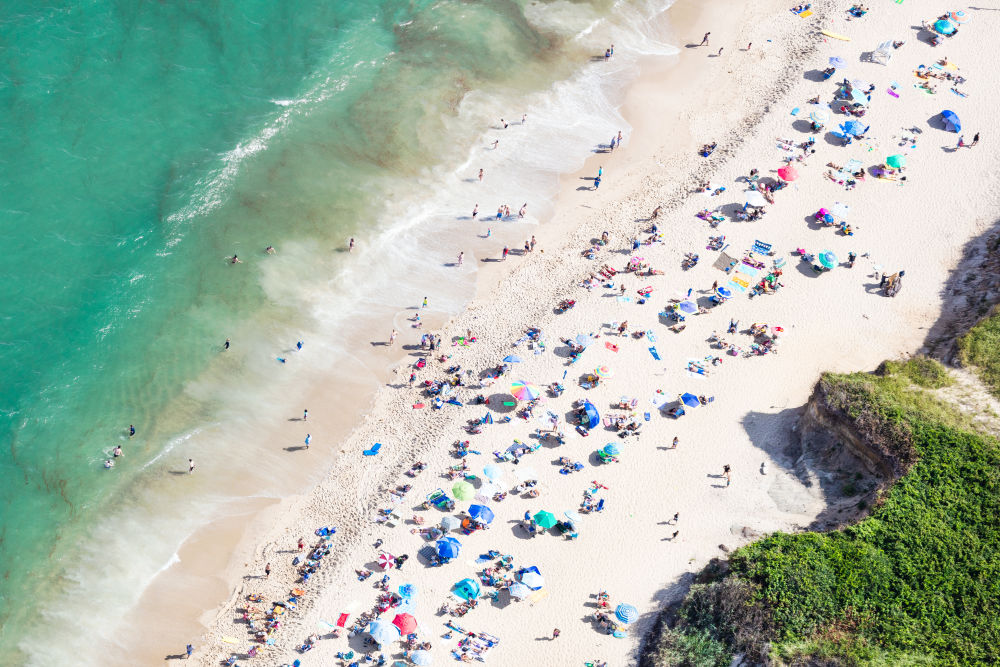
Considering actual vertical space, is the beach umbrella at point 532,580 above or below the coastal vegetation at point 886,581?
below

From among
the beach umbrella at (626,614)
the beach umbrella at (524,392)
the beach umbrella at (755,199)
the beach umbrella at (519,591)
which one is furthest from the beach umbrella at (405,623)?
the beach umbrella at (755,199)

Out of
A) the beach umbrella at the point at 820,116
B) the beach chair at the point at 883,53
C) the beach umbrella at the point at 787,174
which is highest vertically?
the beach chair at the point at 883,53

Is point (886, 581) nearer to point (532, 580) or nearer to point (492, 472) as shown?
point (532, 580)

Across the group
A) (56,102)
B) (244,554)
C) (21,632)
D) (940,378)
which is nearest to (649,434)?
(940,378)

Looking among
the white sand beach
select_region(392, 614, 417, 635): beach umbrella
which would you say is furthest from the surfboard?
select_region(392, 614, 417, 635): beach umbrella

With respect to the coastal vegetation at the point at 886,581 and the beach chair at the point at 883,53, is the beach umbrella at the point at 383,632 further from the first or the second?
the beach chair at the point at 883,53

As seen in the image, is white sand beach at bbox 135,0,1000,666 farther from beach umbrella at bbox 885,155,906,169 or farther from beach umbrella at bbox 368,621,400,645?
beach umbrella at bbox 885,155,906,169
